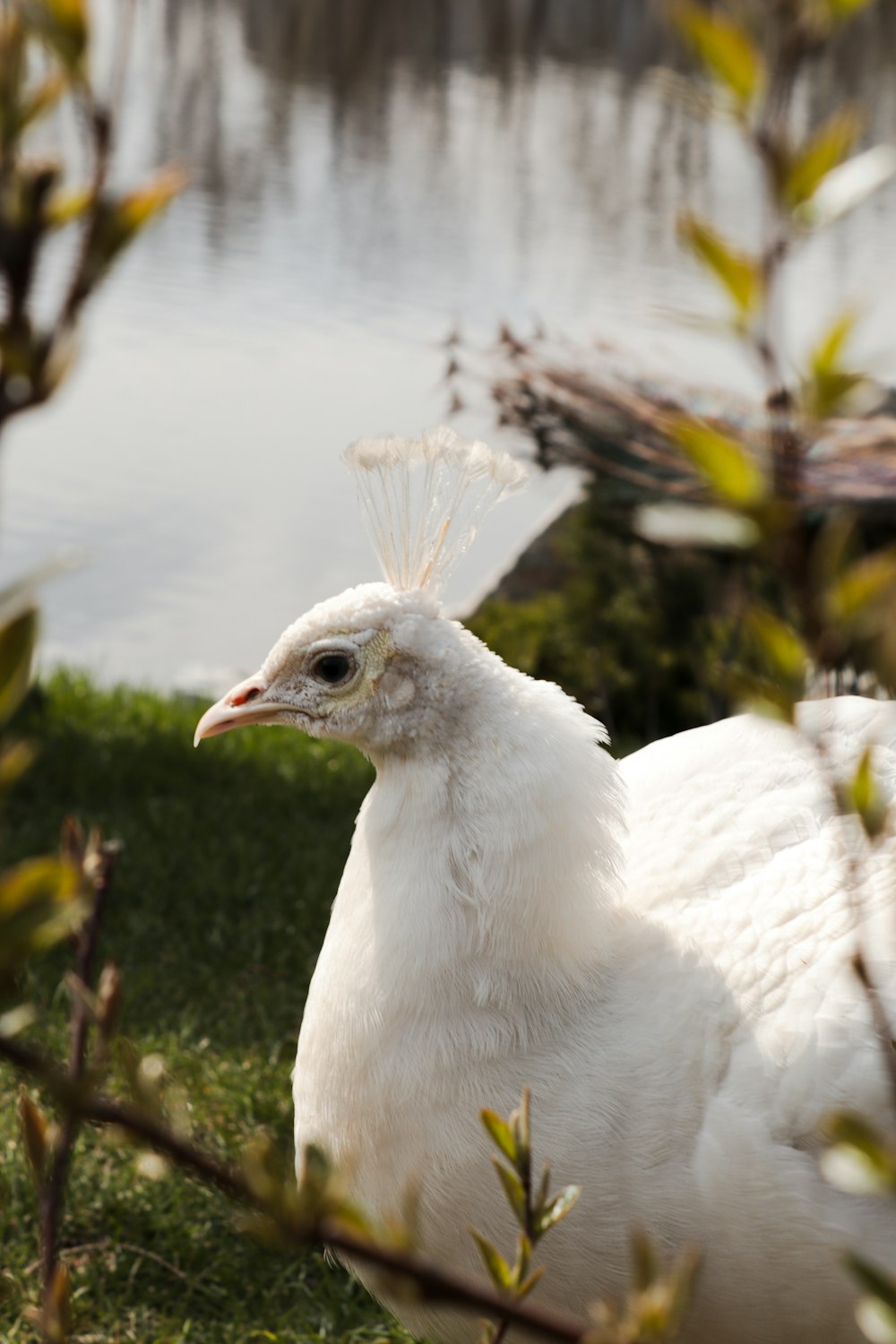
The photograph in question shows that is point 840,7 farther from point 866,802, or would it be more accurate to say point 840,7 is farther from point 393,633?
point 393,633

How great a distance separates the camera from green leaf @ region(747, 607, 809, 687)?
22.8 inches

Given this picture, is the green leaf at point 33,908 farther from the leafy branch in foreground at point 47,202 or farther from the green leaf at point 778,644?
the green leaf at point 778,644

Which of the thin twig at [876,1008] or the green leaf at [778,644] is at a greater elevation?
the green leaf at [778,644]

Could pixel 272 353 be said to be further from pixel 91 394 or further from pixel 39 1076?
pixel 39 1076

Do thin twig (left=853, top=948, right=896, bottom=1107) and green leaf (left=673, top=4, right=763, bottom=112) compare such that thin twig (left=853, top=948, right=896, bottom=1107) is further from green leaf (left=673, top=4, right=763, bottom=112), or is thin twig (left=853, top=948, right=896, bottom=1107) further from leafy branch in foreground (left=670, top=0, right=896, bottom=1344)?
green leaf (left=673, top=4, right=763, bottom=112)

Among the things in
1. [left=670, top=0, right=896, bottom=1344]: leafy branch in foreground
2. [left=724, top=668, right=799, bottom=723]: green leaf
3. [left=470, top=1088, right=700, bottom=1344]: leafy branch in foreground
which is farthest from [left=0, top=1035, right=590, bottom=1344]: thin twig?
[left=724, top=668, right=799, bottom=723]: green leaf

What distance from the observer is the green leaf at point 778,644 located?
1.90 ft

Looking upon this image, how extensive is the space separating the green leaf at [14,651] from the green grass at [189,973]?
166 centimetres

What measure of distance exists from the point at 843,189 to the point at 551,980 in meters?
1.45

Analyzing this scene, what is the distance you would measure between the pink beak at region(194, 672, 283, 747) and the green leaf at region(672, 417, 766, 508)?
1512 millimetres

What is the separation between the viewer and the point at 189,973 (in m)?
3.60

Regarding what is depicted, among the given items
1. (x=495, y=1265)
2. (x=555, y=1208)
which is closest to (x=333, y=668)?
(x=555, y=1208)

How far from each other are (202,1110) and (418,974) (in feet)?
4.37

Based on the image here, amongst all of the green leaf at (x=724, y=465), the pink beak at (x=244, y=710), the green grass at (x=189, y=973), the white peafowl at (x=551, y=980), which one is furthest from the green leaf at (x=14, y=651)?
the green grass at (x=189, y=973)
